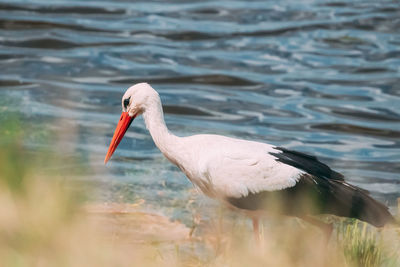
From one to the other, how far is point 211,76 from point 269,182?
294 inches

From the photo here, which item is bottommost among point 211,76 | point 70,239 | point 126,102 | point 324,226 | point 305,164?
point 211,76

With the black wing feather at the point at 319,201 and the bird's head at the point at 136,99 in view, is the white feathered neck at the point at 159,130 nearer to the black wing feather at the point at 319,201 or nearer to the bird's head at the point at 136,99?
the bird's head at the point at 136,99

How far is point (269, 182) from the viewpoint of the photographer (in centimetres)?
642

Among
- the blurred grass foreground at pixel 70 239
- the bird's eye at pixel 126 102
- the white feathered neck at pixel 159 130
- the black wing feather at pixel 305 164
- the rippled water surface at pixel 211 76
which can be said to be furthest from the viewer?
the rippled water surface at pixel 211 76

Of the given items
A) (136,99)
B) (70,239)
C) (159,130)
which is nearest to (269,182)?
(159,130)

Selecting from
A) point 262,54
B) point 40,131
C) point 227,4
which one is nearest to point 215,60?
point 262,54

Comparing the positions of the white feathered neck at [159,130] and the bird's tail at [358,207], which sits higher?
the white feathered neck at [159,130]

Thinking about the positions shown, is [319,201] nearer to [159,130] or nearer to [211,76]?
[159,130]

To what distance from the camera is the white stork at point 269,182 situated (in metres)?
6.29

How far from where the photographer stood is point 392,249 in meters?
5.36

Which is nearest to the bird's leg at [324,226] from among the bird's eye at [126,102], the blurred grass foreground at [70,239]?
the blurred grass foreground at [70,239]

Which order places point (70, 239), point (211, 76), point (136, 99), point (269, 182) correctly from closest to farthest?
point (70, 239)
point (269, 182)
point (136, 99)
point (211, 76)

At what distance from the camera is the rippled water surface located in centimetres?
1008

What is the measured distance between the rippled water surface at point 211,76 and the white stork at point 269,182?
1803 mm
